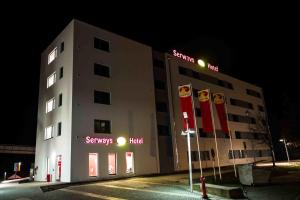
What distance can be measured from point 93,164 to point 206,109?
1362 centimetres

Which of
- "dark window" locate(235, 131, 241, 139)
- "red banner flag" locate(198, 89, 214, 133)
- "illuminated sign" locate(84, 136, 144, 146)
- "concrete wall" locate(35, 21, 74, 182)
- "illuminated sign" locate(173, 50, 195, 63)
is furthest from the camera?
"dark window" locate(235, 131, 241, 139)

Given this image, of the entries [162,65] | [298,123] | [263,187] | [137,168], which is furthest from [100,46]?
[298,123]

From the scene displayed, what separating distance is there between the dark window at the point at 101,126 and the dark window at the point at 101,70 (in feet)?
18.9

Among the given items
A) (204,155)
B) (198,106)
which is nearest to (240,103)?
(198,106)

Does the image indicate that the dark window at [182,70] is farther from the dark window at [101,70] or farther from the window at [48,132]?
the window at [48,132]

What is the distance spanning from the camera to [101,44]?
110 feet

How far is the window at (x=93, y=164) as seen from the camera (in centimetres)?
2851

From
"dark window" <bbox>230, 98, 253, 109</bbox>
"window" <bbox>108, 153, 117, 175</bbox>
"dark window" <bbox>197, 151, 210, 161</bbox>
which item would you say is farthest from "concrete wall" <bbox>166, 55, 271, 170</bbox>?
"window" <bbox>108, 153, 117, 175</bbox>

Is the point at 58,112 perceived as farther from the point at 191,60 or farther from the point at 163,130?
the point at 191,60

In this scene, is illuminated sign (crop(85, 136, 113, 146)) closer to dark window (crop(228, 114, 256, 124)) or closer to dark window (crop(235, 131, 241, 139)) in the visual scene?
dark window (crop(228, 114, 256, 124))

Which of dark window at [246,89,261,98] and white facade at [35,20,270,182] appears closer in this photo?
white facade at [35,20,270,182]

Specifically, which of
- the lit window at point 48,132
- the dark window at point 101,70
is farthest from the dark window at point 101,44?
the lit window at point 48,132

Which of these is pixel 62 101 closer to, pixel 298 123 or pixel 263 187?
pixel 263 187

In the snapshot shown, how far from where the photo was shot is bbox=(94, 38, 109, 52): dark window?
33031 millimetres
